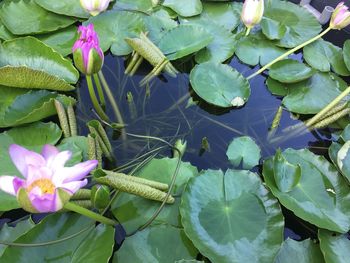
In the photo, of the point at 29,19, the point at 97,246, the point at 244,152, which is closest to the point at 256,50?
the point at 244,152

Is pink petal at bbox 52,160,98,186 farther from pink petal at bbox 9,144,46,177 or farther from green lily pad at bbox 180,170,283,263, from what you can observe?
green lily pad at bbox 180,170,283,263

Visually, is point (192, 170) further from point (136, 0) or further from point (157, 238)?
point (136, 0)

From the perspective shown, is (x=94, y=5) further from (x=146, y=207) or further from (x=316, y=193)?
(x=316, y=193)

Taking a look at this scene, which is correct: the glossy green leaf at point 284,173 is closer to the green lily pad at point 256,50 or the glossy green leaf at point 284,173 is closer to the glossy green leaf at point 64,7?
the green lily pad at point 256,50

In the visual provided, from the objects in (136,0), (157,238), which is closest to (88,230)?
(157,238)

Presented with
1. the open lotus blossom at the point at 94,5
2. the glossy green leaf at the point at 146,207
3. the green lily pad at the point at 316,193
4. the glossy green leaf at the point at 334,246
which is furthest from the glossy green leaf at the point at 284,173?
the open lotus blossom at the point at 94,5

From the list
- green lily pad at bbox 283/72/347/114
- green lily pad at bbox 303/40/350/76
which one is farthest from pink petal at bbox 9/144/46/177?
green lily pad at bbox 303/40/350/76
